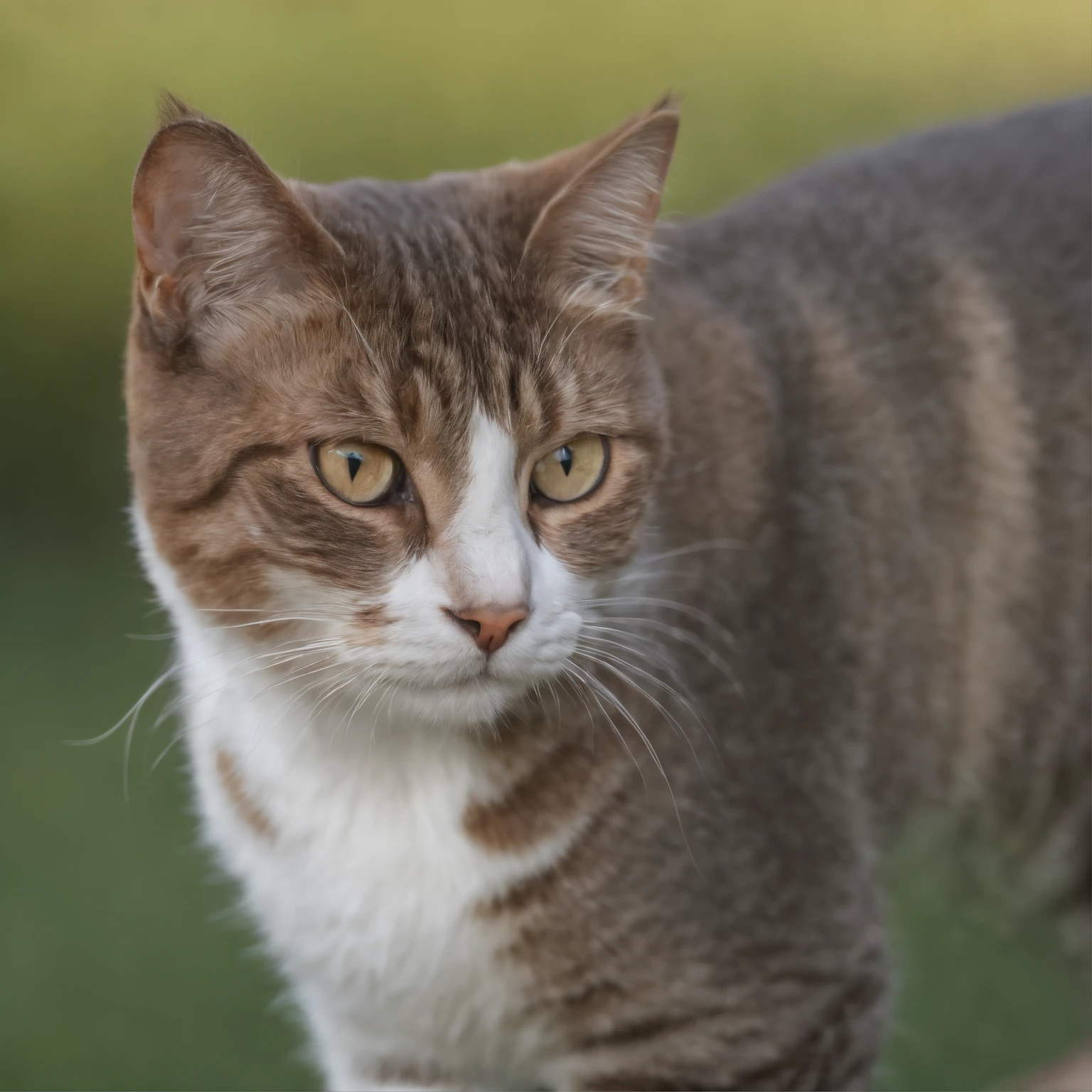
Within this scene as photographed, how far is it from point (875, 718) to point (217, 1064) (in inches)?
47.3

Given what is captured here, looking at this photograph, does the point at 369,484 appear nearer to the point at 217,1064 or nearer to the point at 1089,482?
the point at 1089,482

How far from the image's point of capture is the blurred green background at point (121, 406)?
222 cm

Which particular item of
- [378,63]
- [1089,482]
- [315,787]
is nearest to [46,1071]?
[315,787]

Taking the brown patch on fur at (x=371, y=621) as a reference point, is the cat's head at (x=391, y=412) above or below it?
above

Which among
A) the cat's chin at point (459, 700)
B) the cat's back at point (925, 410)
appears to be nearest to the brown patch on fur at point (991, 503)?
the cat's back at point (925, 410)

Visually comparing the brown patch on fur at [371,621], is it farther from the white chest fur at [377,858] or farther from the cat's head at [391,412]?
the white chest fur at [377,858]

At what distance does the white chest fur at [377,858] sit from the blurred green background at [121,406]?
66cm

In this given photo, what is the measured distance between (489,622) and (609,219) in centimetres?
42

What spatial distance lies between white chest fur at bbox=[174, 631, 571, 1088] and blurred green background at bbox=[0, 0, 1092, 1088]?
26.1 inches

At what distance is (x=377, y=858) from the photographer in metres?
1.35

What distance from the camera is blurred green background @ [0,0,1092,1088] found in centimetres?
222

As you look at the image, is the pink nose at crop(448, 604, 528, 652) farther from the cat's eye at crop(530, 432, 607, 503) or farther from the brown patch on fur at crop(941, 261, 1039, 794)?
the brown patch on fur at crop(941, 261, 1039, 794)

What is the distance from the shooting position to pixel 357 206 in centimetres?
133

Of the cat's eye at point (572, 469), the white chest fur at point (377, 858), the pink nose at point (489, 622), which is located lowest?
the white chest fur at point (377, 858)
